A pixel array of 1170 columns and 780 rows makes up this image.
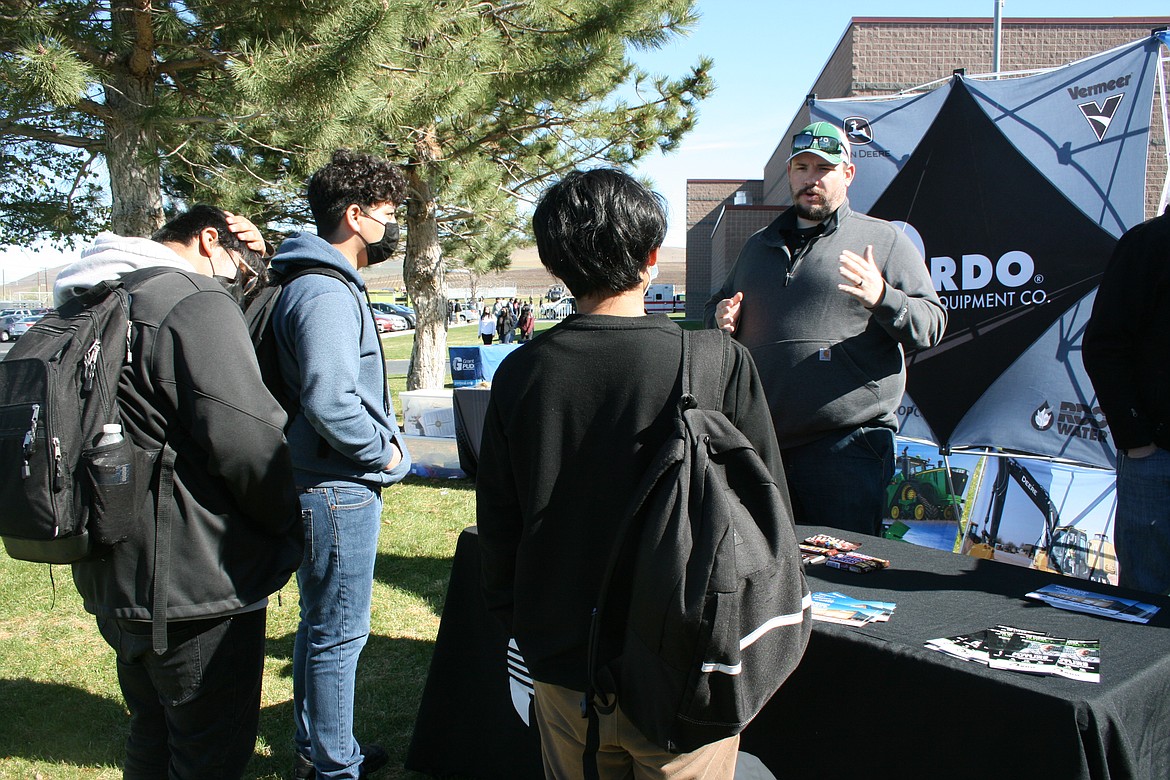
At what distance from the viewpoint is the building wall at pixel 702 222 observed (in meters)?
38.8

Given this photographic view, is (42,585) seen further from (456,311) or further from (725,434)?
(456,311)

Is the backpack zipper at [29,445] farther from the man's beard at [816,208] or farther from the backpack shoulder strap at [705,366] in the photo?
the man's beard at [816,208]

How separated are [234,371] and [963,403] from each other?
12.4ft

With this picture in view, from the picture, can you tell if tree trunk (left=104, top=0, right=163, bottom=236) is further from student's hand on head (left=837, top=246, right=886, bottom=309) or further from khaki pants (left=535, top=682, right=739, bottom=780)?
khaki pants (left=535, top=682, right=739, bottom=780)

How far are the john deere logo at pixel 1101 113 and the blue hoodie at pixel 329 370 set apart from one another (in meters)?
3.44

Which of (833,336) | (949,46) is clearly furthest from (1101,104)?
(949,46)

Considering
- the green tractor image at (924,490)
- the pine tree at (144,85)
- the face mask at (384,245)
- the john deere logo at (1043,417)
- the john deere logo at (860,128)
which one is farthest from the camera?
the pine tree at (144,85)

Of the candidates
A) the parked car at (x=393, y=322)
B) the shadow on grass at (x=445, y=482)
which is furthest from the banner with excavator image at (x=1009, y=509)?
the parked car at (x=393, y=322)

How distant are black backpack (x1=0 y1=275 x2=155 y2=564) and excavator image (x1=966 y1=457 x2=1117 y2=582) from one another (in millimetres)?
3550

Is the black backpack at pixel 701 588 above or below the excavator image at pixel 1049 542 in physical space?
above

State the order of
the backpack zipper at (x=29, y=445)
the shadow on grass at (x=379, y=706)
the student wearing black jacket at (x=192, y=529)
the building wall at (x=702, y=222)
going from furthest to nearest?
the building wall at (x=702, y=222) < the shadow on grass at (x=379, y=706) < the student wearing black jacket at (x=192, y=529) < the backpack zipper at (x=29, y=445)

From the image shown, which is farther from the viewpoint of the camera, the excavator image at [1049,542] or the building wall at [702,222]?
the building wall at [702,222]

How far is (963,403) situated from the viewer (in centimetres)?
432

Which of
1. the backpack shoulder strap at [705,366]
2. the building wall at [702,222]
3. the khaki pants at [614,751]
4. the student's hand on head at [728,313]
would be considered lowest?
the khaki pants at [614,751]
